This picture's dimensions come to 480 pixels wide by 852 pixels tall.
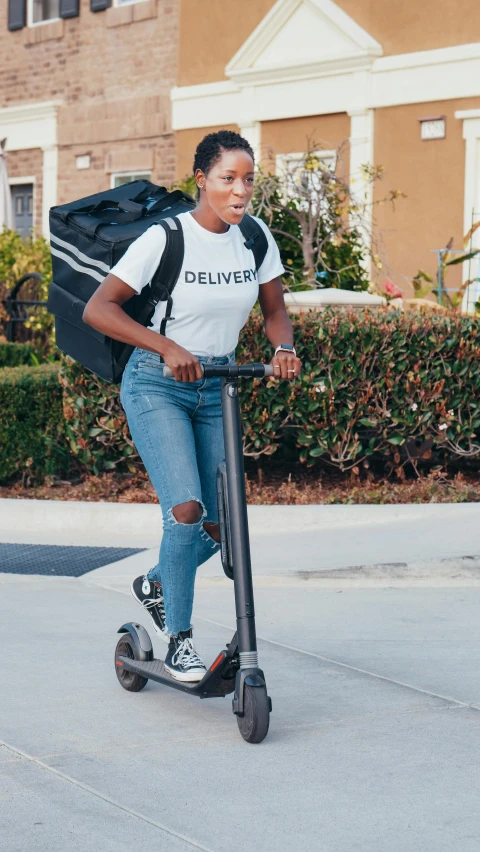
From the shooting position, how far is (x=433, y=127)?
48.8 ft

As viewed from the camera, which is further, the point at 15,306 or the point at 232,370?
the point at 15,306

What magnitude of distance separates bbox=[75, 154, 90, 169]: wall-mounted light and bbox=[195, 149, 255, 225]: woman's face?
638 inches

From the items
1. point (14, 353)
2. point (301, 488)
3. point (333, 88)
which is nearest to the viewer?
point (301, 488)

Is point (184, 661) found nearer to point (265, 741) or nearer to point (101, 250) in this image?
point (265, 741)

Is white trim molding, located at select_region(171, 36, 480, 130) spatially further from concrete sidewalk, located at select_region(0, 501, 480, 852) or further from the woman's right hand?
the woman's right hand

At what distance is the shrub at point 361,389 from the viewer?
8.04 metres

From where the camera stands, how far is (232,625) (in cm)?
576

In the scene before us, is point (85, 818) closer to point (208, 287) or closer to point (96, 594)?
point (208, 287)

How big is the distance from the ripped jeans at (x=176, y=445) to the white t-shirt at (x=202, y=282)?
9 cm

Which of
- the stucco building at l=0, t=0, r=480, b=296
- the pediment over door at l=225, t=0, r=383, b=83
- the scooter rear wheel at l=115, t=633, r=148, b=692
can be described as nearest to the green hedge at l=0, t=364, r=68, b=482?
the scooter rear wheel at l=115, t=633, r=148, b=692

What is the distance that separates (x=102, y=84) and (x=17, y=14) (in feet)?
8.70

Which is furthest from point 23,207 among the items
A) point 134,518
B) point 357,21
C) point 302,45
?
point 134,518

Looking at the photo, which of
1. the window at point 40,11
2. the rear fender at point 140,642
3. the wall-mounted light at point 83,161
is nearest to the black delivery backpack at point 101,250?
the rear fender at point 140,642

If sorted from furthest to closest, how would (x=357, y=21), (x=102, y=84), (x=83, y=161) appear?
(x=83, y=161)
(x=102, y=84)
(x=357, y=21)
